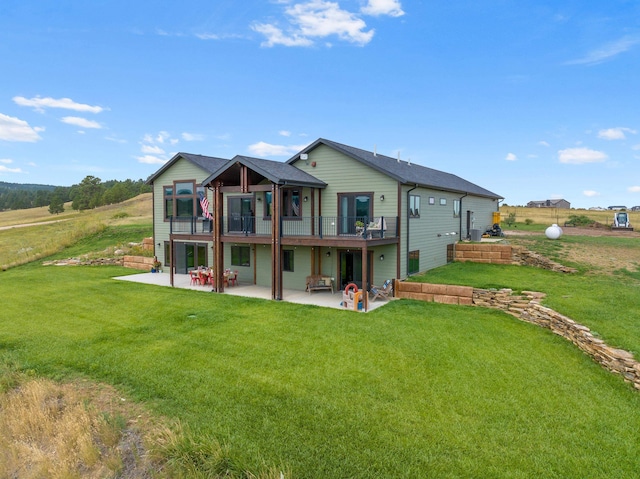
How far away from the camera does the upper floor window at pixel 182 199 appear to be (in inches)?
792

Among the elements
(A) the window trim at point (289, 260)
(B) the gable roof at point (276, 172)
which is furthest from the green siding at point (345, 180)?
(A) the window trim at point (289, 260)

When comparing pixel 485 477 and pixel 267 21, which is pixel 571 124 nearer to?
pixel 267 21

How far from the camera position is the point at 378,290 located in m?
14.5

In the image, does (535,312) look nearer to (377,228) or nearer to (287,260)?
(377,228)

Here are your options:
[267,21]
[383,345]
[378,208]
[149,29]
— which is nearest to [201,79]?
[149,29]

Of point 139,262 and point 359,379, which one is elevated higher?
point 139,262

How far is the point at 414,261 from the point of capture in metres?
16.6

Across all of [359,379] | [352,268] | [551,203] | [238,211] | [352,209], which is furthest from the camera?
[551,203]

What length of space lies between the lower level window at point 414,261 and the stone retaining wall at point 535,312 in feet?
6.38

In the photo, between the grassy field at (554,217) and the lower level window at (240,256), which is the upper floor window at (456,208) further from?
the grassy field at (554,217)

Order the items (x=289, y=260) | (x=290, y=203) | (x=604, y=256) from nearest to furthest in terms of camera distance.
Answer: (x=290, y=203) < (x=289, y=260) < (x=604, y=256)

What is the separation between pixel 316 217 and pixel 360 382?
28.5ft

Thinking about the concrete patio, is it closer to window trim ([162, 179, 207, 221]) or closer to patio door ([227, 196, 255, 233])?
patio door ([227, 196, 255, 233])

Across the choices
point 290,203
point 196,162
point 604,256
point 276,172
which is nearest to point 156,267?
point 196,162
